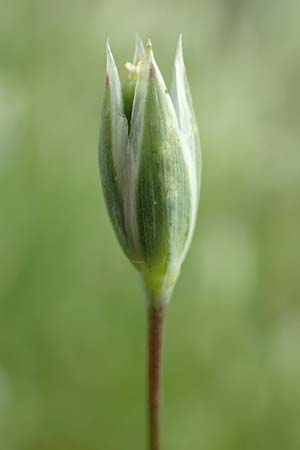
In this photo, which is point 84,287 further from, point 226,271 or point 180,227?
point 180,227

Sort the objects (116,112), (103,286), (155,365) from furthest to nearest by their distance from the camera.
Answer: (103,286)
(155,365)
(116,112)

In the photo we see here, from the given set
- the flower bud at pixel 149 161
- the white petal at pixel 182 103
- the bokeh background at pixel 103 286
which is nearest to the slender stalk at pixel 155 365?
the flower bud at pixel 149 161

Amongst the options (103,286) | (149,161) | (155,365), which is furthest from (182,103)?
(103,286)

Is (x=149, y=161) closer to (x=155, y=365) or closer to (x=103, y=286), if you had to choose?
(x=155, y=365)

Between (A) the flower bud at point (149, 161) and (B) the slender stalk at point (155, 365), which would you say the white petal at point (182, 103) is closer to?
(A) the flower bud at point (149, 161)

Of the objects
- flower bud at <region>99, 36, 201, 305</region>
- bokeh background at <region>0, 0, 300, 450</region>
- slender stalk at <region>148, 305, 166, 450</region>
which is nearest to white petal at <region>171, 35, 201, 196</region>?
flower bud at <region>99, 36, 201, 305</region>

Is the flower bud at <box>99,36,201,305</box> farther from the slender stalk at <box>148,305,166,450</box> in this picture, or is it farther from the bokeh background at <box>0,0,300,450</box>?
the bokeh background at <box>0,0,300,450</box>

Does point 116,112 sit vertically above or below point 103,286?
above
